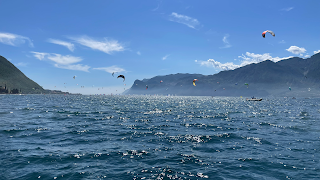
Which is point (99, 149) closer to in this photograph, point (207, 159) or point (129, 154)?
point (129, 154)

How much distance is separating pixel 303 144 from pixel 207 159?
12.7 metres

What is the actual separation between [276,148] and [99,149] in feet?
57.8

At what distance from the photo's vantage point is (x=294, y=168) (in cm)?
1334

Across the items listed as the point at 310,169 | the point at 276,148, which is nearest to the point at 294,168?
the point at 310,169

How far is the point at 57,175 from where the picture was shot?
11539mm

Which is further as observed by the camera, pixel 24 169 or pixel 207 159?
pixel 207 159

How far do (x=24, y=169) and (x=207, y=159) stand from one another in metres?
13.4

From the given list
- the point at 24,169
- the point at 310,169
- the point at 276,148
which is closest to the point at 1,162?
the point at 24,169

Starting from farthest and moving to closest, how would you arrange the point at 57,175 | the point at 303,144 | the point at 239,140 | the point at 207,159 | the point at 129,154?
the point at 239,140 → the point at 303,144 → the point at 129,154 → the point at 207,159 → the point at 57,175

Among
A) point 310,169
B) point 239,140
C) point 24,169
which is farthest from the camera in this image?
point 239,140

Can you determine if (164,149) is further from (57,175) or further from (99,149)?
(57,175)

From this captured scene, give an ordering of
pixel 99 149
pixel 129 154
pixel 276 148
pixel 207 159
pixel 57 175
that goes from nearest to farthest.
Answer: pixel 57 175
pixel 207 159
pixel 129 154
pixel 99 149
pixel 276 148

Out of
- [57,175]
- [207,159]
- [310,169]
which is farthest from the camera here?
[207,159]

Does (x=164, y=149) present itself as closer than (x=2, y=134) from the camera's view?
Yes
